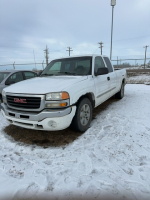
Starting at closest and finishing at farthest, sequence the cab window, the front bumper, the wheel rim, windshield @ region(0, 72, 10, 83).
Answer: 1. the front bumper
2. the wheel rim
3. the cab window
4. windshield @ region(0, 72, 10, 83)

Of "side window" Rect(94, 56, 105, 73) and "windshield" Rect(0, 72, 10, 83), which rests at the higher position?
"side window" Rect(94, 56, 105, 73)

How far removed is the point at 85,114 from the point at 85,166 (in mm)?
1282

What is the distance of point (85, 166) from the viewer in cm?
217

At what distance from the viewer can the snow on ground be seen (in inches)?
69.6

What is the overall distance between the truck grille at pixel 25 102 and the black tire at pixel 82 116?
0.85 meters

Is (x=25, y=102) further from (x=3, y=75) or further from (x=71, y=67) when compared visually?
(x=3, y=75)

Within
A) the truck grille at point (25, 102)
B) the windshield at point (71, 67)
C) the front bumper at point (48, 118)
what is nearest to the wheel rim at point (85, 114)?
the front bumper at point (48, 118)

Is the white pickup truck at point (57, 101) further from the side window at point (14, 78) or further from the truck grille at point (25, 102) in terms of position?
the side window at point (14, 78)

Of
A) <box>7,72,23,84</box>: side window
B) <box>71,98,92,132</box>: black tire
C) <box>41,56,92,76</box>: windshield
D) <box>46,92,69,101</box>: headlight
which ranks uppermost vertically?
<box>41,56,92,76</box>: windshield

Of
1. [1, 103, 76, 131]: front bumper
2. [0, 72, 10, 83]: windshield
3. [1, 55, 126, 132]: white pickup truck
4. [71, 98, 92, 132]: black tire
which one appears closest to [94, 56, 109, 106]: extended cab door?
[1, 55, 126, 132]: white pickup truck

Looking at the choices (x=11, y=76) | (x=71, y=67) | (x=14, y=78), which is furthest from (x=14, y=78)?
(x=71, y=67)

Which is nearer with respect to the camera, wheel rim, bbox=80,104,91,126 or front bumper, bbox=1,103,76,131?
front bumper, bbox=1,103,76,131

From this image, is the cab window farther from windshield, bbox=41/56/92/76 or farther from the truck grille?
the truck grille

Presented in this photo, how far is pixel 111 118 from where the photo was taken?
12.9 ft
